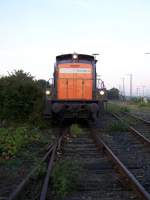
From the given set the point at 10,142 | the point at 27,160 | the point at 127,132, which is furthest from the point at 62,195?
the point at 127,132

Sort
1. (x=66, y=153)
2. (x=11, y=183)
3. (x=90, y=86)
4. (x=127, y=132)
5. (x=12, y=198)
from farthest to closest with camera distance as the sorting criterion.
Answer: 1. (x=90, y=86)
2. (x=127, y=132)
3. (x=66, y=153)
4. (x=11, y=183)
5. (x=12, y=198)

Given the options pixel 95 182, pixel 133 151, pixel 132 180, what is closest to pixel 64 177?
pixel 95 182

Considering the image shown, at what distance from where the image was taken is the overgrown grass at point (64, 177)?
22.2 ft

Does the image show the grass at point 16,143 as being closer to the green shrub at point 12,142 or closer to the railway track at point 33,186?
the green shrub at point 12,142

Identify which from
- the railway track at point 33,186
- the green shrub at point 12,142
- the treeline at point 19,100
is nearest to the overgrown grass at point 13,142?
the green shrub at point 12,142

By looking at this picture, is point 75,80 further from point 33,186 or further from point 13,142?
point 33,186

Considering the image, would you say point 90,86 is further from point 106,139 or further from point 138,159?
point 138,159

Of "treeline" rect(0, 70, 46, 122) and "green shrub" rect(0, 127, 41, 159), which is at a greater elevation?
"treeline" rect(0, 70, 46, 122)

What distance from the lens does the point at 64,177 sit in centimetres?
731

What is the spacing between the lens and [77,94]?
18734mm

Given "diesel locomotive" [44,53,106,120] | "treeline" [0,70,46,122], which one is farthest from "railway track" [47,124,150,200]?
"treeline" [0,70,46,122]

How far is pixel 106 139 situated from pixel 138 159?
424 cm

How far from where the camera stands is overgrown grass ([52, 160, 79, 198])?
6.76 meters

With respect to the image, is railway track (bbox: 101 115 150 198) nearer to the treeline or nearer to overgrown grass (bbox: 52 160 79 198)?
overgrown grass (bbox: 52 160 79 198)
